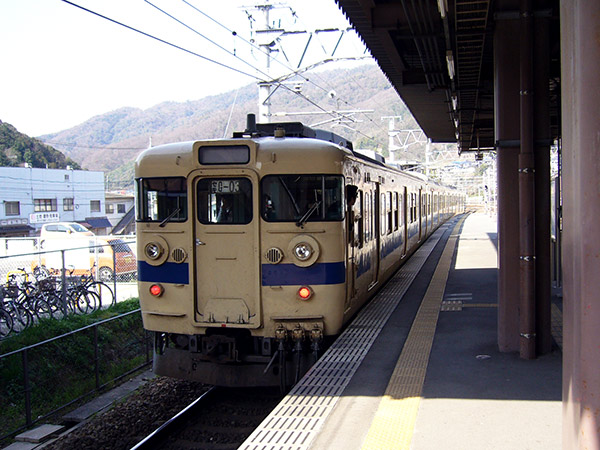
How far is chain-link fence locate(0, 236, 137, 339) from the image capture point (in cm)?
1111

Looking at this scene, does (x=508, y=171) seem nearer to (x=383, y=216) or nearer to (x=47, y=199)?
(x=383, y=216)

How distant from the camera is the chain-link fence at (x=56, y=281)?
11.1 m

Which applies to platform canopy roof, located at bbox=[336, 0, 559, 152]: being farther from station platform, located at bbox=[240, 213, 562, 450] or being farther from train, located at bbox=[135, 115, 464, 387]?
station platform, located at bbox=[240, 213, 562, 450]

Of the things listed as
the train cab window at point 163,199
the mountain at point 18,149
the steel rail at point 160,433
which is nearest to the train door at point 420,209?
the train cab window at point 163,199

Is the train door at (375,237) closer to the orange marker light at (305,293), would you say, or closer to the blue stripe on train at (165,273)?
the orange marker light at (305,293)

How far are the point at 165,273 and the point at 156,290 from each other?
0.23 meters

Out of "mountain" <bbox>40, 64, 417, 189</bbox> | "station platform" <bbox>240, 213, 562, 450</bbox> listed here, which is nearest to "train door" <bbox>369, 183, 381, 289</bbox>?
"station platform" <bbox>240, 213, 562, 450</bbox>

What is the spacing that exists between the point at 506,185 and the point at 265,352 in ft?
10.4

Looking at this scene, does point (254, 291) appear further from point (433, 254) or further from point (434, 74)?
point (433, 254)

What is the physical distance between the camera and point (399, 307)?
9766mm

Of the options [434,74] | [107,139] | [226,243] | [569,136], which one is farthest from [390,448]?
[107,139]

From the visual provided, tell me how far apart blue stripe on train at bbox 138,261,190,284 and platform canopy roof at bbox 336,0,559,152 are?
384 centimetres

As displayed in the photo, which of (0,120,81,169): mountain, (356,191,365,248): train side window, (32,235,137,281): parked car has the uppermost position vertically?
(0,120,81,169): mountain

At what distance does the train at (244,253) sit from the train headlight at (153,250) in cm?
1
